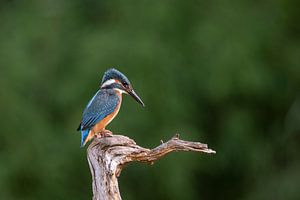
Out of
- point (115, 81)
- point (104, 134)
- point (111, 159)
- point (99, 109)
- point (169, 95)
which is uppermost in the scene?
point (169, 95)

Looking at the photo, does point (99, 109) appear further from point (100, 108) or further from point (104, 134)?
point (104, 134)

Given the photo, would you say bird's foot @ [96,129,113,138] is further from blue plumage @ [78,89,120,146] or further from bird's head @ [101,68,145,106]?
bird's head @ [101,68,145,106]

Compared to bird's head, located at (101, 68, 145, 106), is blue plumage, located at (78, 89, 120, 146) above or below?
below

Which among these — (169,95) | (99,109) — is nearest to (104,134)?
(99,109)

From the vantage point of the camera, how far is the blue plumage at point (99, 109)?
7.09 meters

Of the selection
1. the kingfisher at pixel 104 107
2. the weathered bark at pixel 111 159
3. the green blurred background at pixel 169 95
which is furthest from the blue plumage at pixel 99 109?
the green blurred background at pixel 169 95

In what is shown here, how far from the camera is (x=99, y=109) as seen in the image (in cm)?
709

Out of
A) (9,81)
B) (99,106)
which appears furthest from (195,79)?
(99,106)

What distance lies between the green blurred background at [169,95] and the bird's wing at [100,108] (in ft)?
17.4

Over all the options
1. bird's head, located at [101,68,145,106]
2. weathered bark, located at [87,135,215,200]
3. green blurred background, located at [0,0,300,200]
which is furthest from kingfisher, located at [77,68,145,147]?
green blurred background, located at [0,0,300,200]

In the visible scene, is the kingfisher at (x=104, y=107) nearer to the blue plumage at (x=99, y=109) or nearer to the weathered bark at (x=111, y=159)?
the blue plumage at (x=99, y=109)

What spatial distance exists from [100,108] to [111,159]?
1.63 ft

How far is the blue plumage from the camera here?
23.3ft

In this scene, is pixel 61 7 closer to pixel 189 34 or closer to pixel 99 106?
pixel 189 34
